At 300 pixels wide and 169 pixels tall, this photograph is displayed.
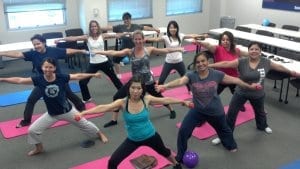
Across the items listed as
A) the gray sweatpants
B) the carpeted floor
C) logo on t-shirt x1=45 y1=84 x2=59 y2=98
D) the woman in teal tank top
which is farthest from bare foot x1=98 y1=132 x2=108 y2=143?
the woman in teal tank top

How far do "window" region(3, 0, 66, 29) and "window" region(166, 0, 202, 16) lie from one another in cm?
326

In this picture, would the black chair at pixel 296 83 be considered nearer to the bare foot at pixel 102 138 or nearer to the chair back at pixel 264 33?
the chair back at pixel 264 33

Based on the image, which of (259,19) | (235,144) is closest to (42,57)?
(235,144)

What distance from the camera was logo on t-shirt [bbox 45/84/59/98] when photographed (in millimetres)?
3650

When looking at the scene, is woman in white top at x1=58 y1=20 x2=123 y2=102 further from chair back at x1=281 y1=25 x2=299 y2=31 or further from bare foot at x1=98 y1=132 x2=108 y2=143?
chair back at x1=281 y1=25 x2=299 y2=31

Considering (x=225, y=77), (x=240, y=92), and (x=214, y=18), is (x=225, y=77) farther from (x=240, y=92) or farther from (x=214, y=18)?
(x=214, y=18)

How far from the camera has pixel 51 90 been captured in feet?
12.0

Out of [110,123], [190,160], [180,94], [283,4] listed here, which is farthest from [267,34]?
[190,160]

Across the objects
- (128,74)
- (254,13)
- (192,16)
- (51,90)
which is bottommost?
(128,74)

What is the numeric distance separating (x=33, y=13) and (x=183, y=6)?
457 cm

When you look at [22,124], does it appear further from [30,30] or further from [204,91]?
[30,30]

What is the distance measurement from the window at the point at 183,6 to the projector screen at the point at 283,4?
7.14ft

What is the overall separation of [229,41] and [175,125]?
1.39 metres

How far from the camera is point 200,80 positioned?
3.39 m
